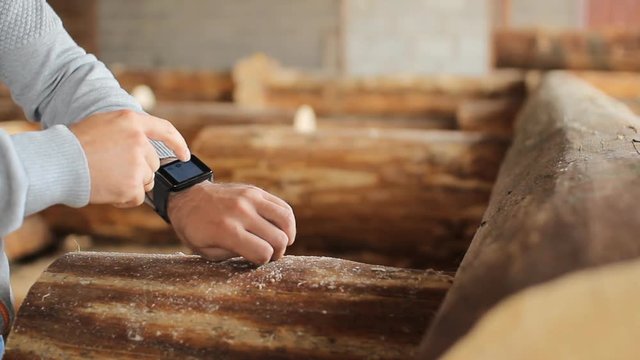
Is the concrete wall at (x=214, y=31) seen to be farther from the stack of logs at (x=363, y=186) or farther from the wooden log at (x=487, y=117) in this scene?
the stack of logs at (x=363, y=186)

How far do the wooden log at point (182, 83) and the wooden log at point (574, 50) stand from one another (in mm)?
2628

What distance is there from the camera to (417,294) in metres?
1.03

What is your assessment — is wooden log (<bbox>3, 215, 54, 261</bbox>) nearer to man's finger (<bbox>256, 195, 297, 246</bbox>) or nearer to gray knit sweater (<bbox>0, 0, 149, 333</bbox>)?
gray knit sweater (<bbox>0, 0, 149, 333</bbox>)

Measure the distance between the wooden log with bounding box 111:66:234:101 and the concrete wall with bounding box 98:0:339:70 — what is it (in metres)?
4.28

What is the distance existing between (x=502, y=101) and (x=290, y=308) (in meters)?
4.31

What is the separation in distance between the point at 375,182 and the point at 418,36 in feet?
19.3

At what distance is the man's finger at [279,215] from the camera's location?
1238 millimetres

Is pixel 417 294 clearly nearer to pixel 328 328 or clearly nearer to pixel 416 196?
pixel 328 328

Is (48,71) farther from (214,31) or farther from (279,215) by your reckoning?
(214,31)

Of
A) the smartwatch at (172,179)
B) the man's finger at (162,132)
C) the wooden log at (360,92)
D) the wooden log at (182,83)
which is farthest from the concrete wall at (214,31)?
the man's finger at (162,132)

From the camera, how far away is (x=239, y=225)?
3.99 ft

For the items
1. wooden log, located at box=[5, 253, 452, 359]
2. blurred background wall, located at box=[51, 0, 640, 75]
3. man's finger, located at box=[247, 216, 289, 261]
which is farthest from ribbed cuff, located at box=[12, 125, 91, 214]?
blurred background wall, located at box=[51, 0, 640, 75]

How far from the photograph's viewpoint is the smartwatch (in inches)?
53.4

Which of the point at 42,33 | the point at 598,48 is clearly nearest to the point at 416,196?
the point at 42,33
